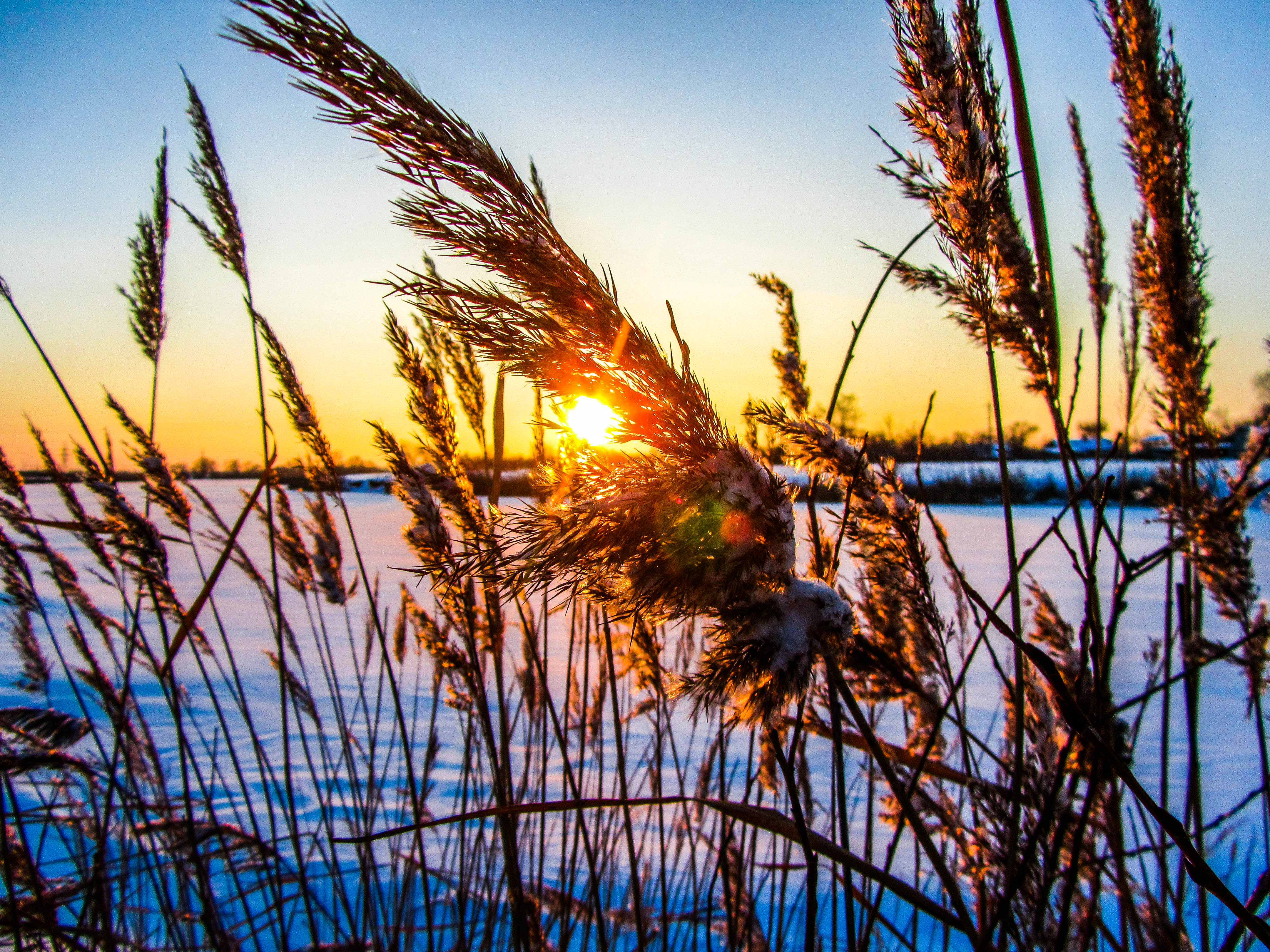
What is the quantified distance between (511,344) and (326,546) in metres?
2.36

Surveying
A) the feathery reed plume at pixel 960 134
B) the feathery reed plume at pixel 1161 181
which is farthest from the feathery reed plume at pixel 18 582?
the feathery reed plume at pixel 1161 181

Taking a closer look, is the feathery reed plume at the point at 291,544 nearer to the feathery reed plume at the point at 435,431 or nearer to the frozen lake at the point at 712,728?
the frozen lake at the point at 712,728

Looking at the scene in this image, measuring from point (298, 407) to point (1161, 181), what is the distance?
208cm

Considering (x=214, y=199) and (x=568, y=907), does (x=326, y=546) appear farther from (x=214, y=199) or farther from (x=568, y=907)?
(x=568, y=907)

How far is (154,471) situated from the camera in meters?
2.11

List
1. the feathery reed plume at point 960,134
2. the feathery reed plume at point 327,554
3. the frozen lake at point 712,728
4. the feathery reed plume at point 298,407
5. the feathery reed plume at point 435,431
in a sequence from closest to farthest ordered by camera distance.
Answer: the feathery reed plume at point 960,134
the feathery reed plume at point 435,431
the feathery reed plume at point 298,407
the feathery reed plume at point 327,554
the frozen lake at point 712,728

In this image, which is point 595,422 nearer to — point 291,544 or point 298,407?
point 298,407

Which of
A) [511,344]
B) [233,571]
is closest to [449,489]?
[511,344]

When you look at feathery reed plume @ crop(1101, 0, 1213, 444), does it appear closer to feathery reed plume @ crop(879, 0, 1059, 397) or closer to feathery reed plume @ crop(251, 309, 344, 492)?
feathery reed plume @ crop(879, 0, 1059, 397)

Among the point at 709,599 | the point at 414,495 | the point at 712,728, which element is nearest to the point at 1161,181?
the point at 709,599

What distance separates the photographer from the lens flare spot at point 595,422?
2.04 feet

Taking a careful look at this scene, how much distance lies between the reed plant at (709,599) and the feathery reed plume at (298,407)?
0.01 meters

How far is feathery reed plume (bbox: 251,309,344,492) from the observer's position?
5.73ft

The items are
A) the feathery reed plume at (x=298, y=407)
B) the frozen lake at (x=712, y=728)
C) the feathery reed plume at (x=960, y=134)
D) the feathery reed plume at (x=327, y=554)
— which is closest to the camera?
the feathery reed plume at (x=960, y=134)
